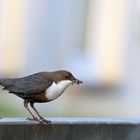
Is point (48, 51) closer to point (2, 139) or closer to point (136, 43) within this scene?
point (136, 43)

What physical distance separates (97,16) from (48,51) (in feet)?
2.64

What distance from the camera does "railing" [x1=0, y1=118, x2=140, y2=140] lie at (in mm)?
4070

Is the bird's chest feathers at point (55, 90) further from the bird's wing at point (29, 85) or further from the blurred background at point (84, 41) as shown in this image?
the blurred background at point (84, 41)

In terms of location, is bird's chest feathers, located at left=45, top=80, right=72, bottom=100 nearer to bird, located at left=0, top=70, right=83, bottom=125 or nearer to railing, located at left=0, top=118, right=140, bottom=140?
bird, located at left=0, top=70, right=83, bottom=125

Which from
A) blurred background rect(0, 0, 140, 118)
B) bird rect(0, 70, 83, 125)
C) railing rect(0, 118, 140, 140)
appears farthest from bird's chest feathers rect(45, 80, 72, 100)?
blurred background rect(0, 0, 140, 118)

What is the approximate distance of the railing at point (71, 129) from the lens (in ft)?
13.4

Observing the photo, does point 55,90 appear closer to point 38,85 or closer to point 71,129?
point 38,85

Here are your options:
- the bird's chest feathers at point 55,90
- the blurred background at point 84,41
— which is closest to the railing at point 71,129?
the bird's chest feathers at point 55,90

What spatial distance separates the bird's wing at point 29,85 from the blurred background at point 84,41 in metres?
6.04

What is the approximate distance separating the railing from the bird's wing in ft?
1.30

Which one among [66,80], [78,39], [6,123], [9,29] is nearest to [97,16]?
[78,39]

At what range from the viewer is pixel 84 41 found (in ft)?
36.2

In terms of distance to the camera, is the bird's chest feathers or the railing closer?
the railing

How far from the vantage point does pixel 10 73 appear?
1091 cm
